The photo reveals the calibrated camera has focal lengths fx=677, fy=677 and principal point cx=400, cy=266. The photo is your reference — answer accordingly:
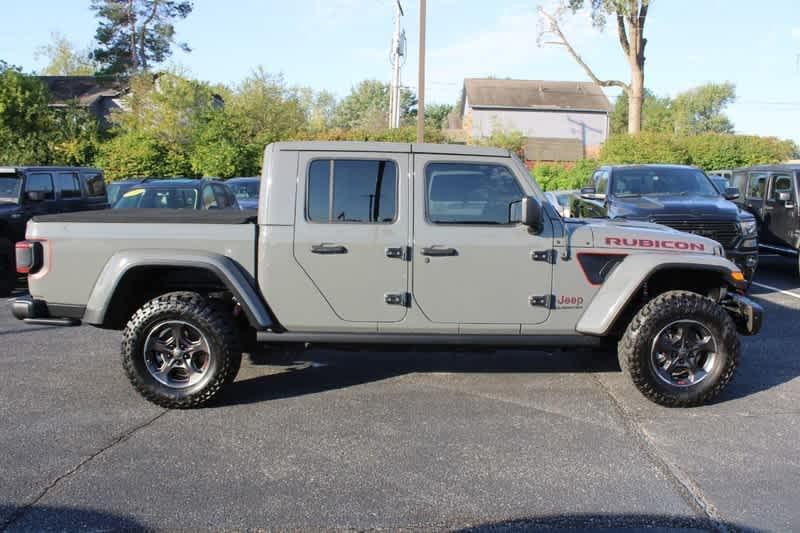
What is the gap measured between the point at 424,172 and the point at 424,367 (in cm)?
198

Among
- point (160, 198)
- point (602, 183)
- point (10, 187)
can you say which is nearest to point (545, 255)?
point (602, 183)

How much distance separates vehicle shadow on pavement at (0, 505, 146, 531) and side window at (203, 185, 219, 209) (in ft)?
26.4

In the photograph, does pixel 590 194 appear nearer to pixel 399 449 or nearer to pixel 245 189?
pixel 399 449

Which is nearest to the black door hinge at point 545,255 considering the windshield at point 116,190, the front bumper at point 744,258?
the front bumper at point 744,258

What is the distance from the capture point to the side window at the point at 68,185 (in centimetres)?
1059

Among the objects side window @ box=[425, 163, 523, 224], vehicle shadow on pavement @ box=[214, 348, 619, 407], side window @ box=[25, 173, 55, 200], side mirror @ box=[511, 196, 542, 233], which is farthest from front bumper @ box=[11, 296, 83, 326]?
side window @ box=[25, 173, 55, 200]

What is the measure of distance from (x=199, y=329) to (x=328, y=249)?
110 centimetres

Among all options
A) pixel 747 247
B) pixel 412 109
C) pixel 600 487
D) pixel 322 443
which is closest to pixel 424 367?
pixel 322 443

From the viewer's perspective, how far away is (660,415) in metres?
4.89

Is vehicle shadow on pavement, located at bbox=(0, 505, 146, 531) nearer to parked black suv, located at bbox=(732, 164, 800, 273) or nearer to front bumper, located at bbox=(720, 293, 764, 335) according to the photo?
front bumper, located at bbox=(720, 293, 764, 335)

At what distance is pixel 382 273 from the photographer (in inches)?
193

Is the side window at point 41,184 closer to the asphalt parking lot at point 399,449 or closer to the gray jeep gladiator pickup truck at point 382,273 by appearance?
the asphalt parking lot at point 399,449

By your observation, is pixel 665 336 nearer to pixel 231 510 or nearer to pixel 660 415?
pixel 660 415

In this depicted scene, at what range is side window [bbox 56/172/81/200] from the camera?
34.7ft
